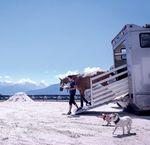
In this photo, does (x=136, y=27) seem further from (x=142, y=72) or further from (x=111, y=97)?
(x=111, y=97)

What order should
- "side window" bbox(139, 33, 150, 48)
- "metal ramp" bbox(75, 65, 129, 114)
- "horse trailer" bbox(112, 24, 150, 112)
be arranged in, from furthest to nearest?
"metal ramp" bbox(75, 65, 129, 114)
"side window" bbox(139, 33, 150, 48)
"horse trailer" bbox(112, 24, 150, 112)

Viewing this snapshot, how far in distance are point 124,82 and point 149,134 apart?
5.26 meters

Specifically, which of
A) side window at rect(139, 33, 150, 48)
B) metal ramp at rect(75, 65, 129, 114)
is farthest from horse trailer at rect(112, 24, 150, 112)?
metal ramp at rect(75, 65, 129, 114)

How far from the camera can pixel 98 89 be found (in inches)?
488

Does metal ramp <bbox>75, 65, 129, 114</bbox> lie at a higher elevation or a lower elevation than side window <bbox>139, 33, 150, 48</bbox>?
lower

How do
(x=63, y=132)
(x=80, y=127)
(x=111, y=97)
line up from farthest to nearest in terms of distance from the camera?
1. (x=111, y=97)
2. (x=80, y=127)
3. (x=63, y=132)

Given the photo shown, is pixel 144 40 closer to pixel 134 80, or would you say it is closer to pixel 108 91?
pixel 134 80

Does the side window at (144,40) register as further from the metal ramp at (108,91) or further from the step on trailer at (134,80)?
the metal ramp at (108,91)

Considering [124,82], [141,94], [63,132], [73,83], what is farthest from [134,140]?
[73,83]

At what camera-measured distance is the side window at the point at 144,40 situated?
11.7 meters

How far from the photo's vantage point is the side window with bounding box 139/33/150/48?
11.7 m

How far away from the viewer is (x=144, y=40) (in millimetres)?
11688

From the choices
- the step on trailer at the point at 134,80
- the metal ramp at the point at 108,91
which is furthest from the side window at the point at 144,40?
the metal ramp at the point at 108,91

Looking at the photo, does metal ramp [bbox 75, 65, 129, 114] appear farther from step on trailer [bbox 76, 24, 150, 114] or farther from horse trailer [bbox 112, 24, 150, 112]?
horse trailer [bbox 112, 24, 150, 112]
